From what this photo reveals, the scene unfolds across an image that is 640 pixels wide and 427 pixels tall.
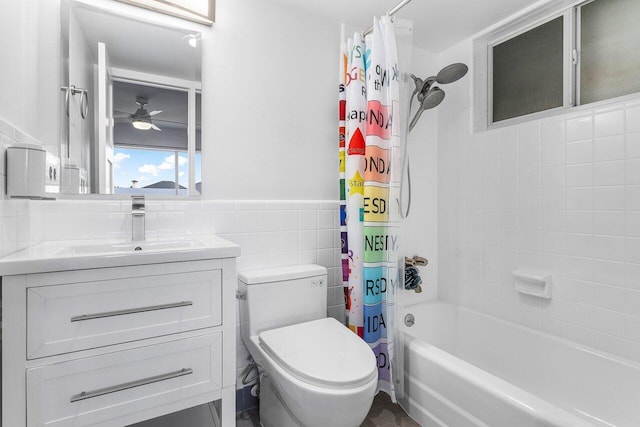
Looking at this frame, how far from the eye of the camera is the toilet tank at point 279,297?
59.1 inches

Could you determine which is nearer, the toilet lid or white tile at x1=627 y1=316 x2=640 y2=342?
the toilet lid

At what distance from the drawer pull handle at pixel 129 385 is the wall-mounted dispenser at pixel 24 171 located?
643 millimetres

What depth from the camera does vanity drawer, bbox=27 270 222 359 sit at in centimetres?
91

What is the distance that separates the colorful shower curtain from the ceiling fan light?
3.25 feet

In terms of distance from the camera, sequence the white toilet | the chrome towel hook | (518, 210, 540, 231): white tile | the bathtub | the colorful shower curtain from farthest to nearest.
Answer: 1. (518, 210, 540, 231): white tile
2. the colorful shower curtain
3. the chrome towel hook
4. the bathtub
5. the white toilet

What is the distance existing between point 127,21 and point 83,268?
119 centimetres

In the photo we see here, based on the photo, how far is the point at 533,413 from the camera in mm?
1096

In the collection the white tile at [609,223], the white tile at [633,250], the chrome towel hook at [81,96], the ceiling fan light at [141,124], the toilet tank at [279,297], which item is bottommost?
the toilet tank at [279,297]

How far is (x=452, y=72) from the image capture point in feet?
6.37

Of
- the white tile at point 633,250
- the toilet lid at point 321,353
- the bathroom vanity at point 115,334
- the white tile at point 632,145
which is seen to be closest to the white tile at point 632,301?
the white tile at point 633,250

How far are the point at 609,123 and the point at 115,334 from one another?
88.5 inches

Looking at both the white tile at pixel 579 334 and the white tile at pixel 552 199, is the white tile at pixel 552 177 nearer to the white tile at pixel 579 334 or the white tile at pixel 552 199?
the white tile at pixel 552 199

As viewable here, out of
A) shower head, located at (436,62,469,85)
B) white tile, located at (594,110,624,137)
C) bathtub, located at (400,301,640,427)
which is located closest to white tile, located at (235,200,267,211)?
bathtub, located at (400,301,640,427)

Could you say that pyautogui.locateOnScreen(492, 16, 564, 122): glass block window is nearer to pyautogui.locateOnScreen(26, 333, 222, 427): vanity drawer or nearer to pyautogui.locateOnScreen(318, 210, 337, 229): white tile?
pyautogui.locateOnScreen(318, 210, 337, 229): white tile
